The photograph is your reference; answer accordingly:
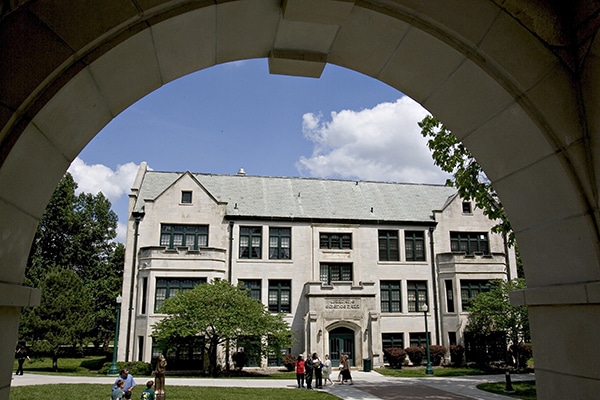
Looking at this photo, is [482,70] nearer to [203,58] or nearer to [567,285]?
[567,285]

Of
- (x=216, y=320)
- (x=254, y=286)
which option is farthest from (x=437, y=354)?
(x=216, y=320)

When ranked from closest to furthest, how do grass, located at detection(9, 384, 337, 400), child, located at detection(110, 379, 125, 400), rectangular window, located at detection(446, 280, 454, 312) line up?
child, located at detection(110, 379, 125, 400)
grass, located at detection(9, 384, 337, 400)
rectangular window, located at detection(446, 280, 454, 312)

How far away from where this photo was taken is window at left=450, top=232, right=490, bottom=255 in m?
35.5

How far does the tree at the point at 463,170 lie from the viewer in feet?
50.1

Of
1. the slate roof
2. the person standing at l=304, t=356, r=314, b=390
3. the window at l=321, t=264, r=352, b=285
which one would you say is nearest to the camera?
the person standing at l=304, t=356, r=314, b=390

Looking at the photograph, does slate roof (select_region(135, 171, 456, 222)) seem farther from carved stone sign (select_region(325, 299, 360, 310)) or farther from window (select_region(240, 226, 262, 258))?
carved stone sign (select_region(325, 299, 360, 310))

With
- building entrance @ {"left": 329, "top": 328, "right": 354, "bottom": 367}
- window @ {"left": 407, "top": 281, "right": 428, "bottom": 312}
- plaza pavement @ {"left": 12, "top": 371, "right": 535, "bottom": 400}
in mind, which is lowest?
plaza pavement @ {"left": 12, "top": 371, "right": 535, "bottom": 400}

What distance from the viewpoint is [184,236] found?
32.0 m

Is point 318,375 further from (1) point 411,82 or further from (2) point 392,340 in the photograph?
(1) point 411,82

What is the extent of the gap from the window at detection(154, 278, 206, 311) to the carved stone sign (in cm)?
853

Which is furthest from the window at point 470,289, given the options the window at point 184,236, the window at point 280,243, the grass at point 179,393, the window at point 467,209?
the window at point 184,236

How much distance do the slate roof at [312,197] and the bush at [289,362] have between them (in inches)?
378

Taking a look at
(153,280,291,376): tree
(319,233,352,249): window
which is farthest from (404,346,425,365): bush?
(153,280,291,376): tree

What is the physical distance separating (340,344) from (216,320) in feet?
29.6
